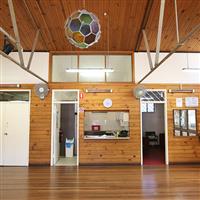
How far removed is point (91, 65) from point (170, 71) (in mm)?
2665

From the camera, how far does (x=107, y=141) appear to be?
302 inches

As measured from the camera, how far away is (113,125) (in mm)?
8594

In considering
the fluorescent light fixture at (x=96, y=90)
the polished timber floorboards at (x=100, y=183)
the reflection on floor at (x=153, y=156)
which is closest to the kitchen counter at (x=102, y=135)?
the polished timber floorboards at (x=100, y=183)

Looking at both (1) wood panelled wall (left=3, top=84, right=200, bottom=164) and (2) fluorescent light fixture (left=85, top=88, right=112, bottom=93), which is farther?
(2) fluorescent light fixture (left=85, top=88, right=112, bottom=93)

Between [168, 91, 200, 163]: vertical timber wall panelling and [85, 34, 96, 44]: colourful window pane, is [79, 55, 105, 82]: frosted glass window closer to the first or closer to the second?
[168, 91, 200, 163]: vertical timber wall panelling

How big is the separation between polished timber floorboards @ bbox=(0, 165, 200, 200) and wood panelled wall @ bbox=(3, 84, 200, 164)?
47cm

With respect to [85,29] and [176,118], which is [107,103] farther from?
[85,29]

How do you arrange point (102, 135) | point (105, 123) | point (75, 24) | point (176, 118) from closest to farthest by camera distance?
1. point (75, 24)
2. point (176, 118)
3. point (102, 135)
4. point (105, 123)

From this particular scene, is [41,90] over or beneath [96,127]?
over

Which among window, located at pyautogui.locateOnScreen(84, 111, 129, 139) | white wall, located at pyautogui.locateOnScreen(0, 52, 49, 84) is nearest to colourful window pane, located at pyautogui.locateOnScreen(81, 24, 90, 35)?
white wall, located at pyautogui.locateOnScreen(0, 52, 49, 84)

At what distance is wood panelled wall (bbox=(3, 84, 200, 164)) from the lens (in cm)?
757

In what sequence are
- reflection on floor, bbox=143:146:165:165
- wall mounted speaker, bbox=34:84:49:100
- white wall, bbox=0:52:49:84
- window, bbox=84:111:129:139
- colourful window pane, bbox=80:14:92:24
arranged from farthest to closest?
reflection on floor, bbox=143:146:165:165 → window, bbox=84:111:129:139 → white wall, bbox=0:52:49:84 → wall mounted speaker, bbox=34:84:49:100 → colourful window pane, bbox=80:14:92:24

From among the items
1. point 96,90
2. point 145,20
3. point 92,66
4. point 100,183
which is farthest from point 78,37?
point 92,66

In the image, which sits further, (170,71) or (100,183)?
(170,71)
